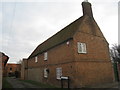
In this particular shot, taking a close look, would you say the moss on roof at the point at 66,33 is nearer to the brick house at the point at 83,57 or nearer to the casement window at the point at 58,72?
the brick house at the point at 83,57

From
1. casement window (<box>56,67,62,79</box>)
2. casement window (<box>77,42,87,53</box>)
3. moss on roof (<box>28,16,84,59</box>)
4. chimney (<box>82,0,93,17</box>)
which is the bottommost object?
casement window (<box>56,67,62,79</box>)

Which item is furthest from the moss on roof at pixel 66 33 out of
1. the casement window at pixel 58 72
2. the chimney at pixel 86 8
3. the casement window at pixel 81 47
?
the casement window at pixel 58 72

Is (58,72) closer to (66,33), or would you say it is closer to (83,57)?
(83,57)

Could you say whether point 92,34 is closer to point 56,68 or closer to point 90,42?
point 90,42

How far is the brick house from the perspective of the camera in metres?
14.1

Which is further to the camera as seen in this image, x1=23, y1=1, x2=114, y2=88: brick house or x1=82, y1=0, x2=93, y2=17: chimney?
x1=82, y1=0, x2=93, y2=17: chimney

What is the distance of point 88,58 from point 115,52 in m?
33.1

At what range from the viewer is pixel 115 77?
1828cm

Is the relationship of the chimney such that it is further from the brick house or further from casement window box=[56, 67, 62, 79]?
casement window box=[56, 67, 62, 79]

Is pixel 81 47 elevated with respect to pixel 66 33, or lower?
lower

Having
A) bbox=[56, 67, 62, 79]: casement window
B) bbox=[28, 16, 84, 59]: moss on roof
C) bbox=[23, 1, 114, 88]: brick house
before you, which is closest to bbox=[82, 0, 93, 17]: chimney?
bbox=[23, 1, 114, 88]: brick house

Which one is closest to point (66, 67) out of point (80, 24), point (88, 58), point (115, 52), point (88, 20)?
point (88, 58)

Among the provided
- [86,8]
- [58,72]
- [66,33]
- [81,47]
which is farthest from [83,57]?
[86,8]

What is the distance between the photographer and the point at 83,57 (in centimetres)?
1486
